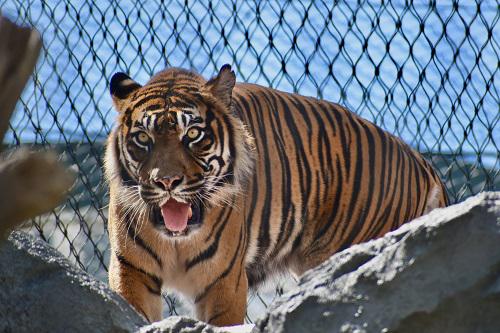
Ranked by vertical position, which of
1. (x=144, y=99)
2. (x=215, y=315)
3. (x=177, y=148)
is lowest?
(x=215, y=315)

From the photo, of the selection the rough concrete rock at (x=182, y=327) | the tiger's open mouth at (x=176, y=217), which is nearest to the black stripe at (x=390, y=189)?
the tiger's open mouth at (x=176, y=217)

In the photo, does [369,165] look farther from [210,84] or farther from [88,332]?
[88,332]

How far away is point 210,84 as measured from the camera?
2.87 meters

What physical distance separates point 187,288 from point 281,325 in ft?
4.85

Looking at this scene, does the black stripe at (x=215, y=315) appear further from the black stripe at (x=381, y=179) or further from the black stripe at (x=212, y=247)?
the black stripe at (x=381, y=179)

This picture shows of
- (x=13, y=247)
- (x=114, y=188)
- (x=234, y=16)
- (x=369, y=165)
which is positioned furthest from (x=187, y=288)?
(x=234, y=16)

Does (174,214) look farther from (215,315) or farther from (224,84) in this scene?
(224,84)

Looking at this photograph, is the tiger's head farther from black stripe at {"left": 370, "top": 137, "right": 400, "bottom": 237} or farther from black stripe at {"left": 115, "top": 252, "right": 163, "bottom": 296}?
black stripe at {"left": 370, "top": 137, "right": 400, "bottom": 237}

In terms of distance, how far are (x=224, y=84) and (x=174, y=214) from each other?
1.24 feet

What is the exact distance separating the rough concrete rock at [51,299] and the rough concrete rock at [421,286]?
45 cm

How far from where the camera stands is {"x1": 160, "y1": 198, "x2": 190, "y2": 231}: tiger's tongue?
265 cm

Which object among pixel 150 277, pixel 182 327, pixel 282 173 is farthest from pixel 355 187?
pixel 182 327

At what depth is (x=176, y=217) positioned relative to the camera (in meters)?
2.67

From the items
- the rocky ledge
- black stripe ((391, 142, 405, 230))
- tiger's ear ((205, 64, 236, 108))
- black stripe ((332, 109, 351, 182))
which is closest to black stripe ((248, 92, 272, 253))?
tiger's ear ((205, 64, 236, 108))
